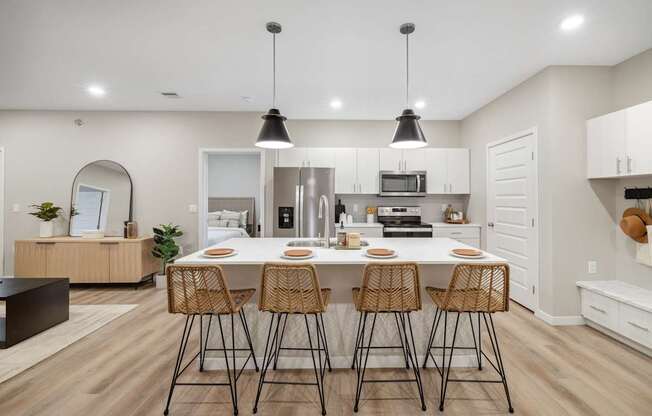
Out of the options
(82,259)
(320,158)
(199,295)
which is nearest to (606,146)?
(320,158)

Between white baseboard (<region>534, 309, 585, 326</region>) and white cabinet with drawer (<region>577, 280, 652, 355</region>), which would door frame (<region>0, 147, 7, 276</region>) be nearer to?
white baseboard (<region>534, 309, 585, 326</region>)

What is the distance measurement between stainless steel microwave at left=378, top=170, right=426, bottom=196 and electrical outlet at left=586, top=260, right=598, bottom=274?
221 cm

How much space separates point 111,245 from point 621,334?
580 centimetres

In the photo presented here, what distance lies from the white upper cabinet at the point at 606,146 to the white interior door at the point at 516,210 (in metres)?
0.47

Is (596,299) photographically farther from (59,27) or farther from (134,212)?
(134,212)

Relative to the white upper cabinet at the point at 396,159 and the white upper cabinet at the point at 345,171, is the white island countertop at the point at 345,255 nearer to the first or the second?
the white upper cabinet at the point at 345,171

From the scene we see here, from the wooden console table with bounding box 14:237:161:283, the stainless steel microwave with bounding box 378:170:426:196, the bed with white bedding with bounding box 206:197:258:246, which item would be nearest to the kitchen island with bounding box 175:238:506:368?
the stainless steel microwave with bounding box 378:170:426:196

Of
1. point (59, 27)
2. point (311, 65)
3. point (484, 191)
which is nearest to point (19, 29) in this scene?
point (59, 27)

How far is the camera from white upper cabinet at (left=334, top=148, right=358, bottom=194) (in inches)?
192

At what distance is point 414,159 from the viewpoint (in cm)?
493

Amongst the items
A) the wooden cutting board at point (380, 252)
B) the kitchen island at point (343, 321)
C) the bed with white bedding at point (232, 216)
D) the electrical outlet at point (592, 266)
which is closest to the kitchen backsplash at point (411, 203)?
the electrical outlet at point (592, 266)

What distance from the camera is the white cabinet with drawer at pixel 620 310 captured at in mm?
2453

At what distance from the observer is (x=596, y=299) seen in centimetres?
292

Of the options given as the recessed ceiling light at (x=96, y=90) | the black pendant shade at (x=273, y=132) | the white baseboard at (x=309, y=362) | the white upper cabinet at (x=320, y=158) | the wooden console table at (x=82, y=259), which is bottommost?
the white baseboard at (x=309, y=362)
